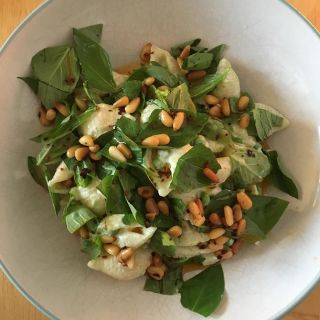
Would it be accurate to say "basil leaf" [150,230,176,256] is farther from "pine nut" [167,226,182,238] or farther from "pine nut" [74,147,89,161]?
"pine nut" [74,147,89,161]

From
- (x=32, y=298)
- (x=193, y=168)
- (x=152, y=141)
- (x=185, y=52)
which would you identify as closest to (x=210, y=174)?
(x=193, y=168)

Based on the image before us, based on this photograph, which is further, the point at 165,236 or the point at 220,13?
the point at 220,13

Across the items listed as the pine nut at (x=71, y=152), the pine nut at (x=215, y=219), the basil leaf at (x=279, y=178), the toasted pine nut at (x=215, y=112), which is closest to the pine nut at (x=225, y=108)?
the toasted pine nut at (x=215, y=112)

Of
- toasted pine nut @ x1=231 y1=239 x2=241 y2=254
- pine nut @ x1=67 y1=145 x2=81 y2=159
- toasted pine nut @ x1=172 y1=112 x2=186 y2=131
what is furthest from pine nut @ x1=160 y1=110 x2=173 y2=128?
toasted pine nut @ x1=231 y1=239 x2=241 y2=254

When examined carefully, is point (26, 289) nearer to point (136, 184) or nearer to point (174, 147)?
point (136, 184)

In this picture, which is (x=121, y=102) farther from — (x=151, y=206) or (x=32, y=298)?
(x=32, y=298)

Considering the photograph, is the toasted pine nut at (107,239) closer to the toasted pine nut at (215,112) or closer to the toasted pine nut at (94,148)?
the toasted pine nut at (94,148)

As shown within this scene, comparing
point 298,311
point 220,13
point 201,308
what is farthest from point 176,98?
point 298,311

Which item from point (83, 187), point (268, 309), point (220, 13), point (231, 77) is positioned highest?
point (220, 13)
